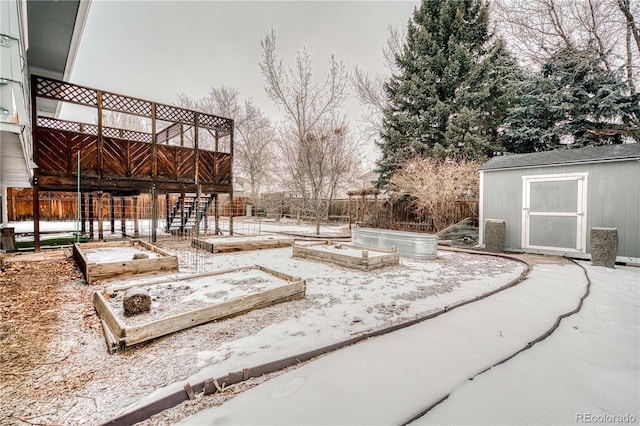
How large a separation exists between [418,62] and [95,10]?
12.0 metres

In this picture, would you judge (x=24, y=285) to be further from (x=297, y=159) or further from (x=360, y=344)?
(x=297, y=159)

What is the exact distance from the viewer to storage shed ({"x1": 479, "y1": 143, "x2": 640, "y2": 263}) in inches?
224

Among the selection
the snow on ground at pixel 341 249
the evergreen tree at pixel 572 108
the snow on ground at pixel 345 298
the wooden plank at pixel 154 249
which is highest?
the evergreen tree at pixel 572 108

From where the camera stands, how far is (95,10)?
5.41 m

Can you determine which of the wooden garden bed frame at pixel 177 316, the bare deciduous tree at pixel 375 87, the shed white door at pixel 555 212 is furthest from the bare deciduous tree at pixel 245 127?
the wooden garden bed frame at pixel 177 316

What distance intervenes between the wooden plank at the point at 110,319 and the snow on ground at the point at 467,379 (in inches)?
44.8

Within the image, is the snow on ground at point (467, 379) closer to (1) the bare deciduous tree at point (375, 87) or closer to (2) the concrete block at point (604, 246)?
(2) the concrete block at point (604, 246)

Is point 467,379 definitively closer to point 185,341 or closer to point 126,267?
point 185,341

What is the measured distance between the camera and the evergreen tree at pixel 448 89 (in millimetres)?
11578

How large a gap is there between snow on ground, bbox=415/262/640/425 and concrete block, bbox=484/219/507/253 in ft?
15.9

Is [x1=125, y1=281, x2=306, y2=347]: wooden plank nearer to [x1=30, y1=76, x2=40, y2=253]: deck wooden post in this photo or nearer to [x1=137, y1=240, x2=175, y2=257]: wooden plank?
[x1=137, y1=240, x2=175, y2=257]: wooden plank

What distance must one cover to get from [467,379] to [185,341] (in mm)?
2162

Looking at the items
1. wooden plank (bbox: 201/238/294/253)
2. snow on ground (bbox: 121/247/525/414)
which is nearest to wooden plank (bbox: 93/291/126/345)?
snow on ground (bbox: 121/247/525/414)

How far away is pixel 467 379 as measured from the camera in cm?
180
